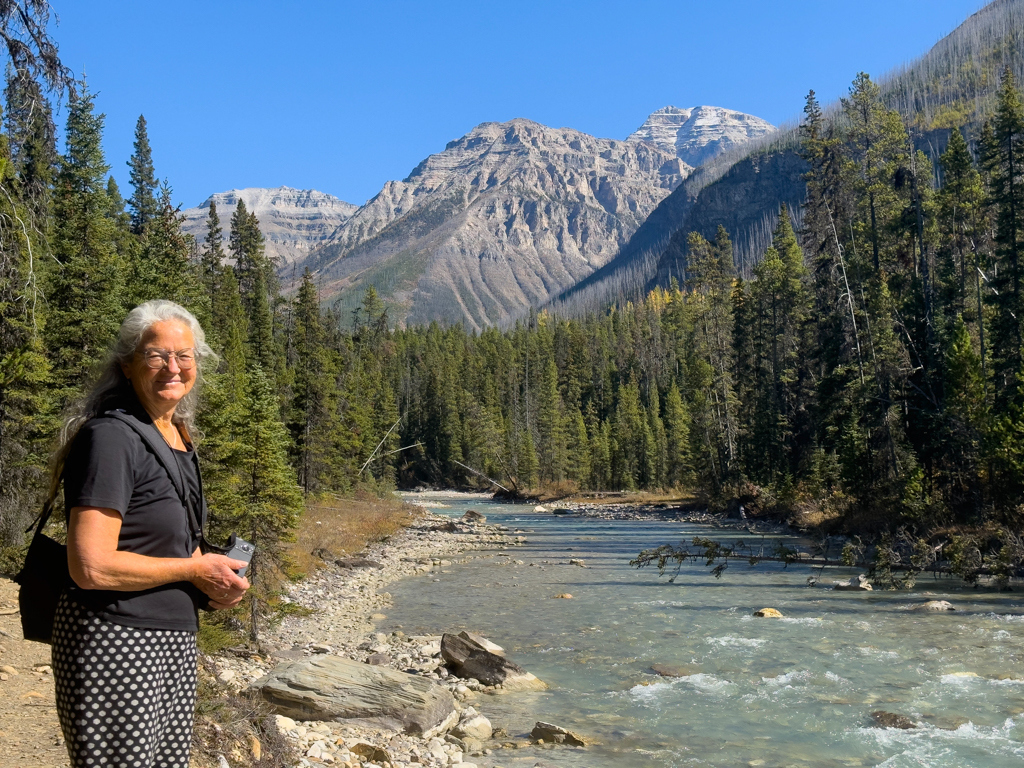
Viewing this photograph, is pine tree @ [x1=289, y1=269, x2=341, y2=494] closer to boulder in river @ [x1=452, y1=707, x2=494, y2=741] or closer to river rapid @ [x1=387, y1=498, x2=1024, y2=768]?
river rapid @ [x1=387, y1=498, x2=1024, y2=768]

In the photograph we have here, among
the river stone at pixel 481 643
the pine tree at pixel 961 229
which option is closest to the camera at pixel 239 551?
the river stone at pixel 481 643

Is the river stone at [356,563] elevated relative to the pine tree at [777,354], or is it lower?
lower

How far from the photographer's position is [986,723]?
10.4 meters

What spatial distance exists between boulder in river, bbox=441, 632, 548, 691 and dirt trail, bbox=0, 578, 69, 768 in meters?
6.10

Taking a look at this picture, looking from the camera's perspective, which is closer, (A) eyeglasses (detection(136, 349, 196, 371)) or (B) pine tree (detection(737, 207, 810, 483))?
(A) eyeglasses (detection(136, 349, 196, 371))

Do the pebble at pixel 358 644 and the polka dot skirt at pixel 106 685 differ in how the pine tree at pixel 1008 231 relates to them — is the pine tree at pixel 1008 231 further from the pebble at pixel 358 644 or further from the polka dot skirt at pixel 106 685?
the polka dot skirt at pixel 106 685

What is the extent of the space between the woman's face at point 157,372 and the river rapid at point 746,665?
7618mm

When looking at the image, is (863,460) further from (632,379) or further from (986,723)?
(632,379)

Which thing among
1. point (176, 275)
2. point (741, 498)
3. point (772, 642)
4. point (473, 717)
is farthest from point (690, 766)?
point (741, 498)

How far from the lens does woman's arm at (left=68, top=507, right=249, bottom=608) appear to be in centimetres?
276

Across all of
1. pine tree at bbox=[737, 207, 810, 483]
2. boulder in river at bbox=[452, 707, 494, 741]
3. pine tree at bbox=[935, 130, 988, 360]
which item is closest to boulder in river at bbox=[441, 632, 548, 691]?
boulder in river at bbox=[452, 707, 494, 741]

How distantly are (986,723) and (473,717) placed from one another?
6645 mm

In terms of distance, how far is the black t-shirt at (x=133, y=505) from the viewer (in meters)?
2.79

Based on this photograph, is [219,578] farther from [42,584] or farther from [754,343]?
[754,343]
